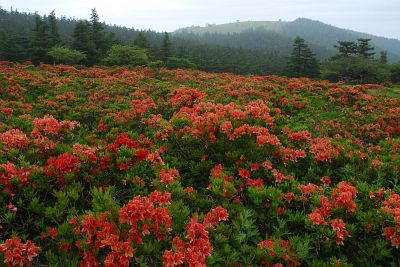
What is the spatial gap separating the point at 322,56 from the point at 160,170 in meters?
168

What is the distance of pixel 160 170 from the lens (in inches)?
181

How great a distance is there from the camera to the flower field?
3.13 meters

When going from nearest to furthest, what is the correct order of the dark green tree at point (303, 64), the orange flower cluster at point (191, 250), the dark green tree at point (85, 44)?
the orange flower cluster at point (191, 250) < the dark green tree at point (85, 44) < the dark green tree at point (303, 64)

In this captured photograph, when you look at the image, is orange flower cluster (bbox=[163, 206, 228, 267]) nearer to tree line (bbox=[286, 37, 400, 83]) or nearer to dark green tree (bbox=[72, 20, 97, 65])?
dark green tree (bbox=[72, 20, 97, 65])

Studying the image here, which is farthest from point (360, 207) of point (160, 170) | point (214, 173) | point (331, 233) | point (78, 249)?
point (78, 249)

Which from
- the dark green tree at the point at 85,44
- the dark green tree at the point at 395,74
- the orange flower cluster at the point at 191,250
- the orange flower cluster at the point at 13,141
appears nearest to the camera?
the orange flower cluster at the point at 191,250

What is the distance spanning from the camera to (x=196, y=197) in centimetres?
456

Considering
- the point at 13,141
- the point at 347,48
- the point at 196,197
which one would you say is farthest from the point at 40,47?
the point at 347,48

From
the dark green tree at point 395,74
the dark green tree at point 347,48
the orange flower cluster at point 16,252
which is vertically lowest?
the orange flower cluster at point 16,252

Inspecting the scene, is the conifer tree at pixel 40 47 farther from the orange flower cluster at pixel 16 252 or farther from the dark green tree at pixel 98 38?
the orange flower cluster at pixel 16 252

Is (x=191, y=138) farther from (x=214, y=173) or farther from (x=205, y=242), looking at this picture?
(x=205, y=242)

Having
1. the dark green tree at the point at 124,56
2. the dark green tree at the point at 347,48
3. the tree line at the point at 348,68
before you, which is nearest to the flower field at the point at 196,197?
the dark green tree at the point at 124,56

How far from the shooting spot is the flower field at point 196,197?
3.13 metres

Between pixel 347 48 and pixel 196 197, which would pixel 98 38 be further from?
pixel 196 197
